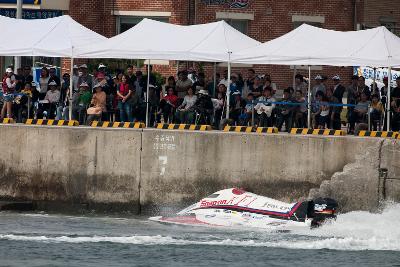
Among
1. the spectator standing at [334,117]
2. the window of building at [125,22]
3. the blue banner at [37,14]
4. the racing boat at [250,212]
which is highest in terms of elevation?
the blue banner at [37,14]

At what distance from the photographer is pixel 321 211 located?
2958cm

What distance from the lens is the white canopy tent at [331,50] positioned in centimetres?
3353

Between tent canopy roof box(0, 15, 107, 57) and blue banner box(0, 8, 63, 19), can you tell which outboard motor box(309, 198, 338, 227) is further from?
blue banner box(0, 8, 63, 19)

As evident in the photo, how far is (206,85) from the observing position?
3784 cm

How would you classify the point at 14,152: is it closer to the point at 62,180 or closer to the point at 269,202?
the point at 62,180

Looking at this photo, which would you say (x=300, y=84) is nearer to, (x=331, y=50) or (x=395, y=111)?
(x=331, y=50)

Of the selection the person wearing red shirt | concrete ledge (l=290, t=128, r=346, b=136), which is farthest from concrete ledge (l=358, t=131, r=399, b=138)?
the person wearing red shirt

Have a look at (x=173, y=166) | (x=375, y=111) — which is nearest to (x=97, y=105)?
(x=173, y=166)

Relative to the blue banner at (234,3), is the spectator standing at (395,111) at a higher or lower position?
lower

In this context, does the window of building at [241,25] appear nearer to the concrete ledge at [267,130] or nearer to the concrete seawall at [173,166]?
the concrete ledge at [267,130]

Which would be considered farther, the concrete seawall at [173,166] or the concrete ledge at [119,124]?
the concrete ledge at [119,124]

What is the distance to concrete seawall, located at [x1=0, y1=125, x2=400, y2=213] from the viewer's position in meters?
32.0

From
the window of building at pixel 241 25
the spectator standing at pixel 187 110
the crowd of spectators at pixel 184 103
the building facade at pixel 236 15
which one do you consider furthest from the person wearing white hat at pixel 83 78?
the window of building at pixel 241 25

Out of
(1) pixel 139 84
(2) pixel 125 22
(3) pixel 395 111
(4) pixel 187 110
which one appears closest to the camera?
(3) pixel 395 111
